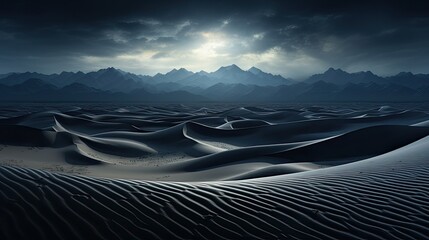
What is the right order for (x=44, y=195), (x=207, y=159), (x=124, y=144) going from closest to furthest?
(x=44, y=195), (x=207, y=159), (x=124, y=144)

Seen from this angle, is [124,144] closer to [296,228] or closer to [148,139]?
[148,139]

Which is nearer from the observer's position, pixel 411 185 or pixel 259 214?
pixel 259 214

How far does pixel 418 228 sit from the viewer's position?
440 cm

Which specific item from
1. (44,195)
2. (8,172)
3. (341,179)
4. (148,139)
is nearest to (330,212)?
(341,179)

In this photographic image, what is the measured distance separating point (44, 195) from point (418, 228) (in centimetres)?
479

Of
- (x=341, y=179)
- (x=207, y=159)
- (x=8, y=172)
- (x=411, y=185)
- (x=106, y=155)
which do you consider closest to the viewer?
(x=8, y=172)

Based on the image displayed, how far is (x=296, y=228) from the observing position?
171 inches

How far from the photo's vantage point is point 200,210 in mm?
4664

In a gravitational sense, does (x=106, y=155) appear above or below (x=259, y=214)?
below

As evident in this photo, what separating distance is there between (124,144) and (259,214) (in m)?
17.0

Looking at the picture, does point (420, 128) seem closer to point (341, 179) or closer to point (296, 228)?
point (341, 179)

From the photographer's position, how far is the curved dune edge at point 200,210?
402cm

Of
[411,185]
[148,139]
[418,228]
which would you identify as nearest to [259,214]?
[418,228]

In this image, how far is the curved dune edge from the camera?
4.02m
